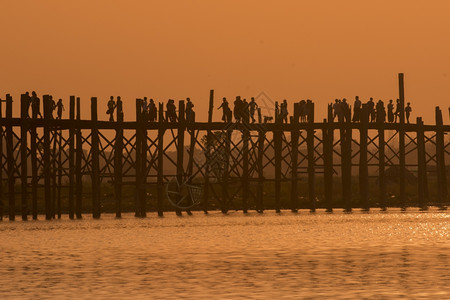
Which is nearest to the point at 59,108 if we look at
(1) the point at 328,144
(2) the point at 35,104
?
(2) the point at 35,104

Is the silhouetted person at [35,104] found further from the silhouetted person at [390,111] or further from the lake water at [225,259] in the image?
the silhouetted person at [390,111]

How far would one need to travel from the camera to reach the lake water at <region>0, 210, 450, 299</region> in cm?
1880

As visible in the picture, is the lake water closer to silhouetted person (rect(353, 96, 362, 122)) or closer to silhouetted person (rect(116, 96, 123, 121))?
silhouetted person (rect(116, 96, 123, 121))

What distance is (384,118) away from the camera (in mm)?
45281

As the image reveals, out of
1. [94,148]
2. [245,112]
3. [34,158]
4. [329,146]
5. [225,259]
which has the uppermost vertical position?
[245,112]

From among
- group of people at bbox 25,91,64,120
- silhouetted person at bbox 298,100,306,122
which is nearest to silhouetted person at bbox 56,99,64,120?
group of people at bbox 25,91,64,120

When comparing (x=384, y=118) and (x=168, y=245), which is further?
(x=384, y=118)

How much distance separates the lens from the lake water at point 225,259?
61.7 feet

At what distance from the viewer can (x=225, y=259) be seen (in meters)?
24.6

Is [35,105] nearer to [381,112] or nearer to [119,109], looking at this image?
[119,109]

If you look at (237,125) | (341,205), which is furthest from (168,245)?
(341,205)

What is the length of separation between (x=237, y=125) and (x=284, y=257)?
59.6ft

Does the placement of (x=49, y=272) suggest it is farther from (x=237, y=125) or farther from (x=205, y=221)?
(x=237, y=125)

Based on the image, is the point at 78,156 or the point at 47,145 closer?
the point at 47,145
